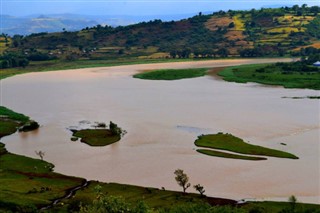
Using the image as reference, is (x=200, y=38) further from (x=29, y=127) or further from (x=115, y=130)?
(x=115, y=130)

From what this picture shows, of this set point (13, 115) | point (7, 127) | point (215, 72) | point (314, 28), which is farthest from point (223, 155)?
point (314, 28)

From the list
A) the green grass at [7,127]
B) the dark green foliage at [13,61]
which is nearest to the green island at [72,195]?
the green grass at [7,127]

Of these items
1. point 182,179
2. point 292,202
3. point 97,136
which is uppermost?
point 182,179

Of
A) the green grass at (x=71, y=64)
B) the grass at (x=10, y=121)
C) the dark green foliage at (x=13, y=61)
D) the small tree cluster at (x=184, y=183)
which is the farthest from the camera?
the dark green foliage at (x=13, y=61)

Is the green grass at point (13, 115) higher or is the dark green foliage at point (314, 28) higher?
the dark green foliage at point (314, 28)

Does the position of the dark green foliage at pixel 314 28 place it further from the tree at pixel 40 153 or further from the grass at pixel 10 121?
the tree at pixel 40 153

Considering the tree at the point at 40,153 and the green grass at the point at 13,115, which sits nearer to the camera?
the tree at the point at 40,153

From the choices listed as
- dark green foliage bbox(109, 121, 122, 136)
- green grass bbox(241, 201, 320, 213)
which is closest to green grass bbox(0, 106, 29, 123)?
dark green foliage bbox(109, 121, 122, 136)

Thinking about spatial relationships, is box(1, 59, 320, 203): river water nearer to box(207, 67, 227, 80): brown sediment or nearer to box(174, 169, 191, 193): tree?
box(174, 169, 191, 193): tree

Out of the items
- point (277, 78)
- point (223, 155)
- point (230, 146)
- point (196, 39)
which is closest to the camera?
point (223, 155)

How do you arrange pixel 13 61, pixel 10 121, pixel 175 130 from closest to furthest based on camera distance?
1. pixel 175 130
2. pixel 10 121
3. pixel 13 61
